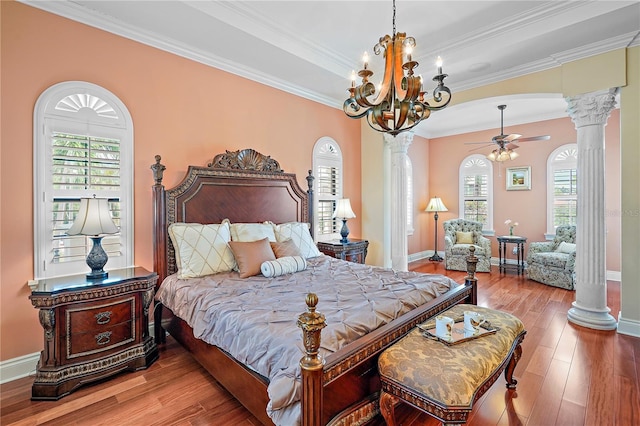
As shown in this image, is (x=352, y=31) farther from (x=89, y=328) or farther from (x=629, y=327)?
(x=629, y=327)

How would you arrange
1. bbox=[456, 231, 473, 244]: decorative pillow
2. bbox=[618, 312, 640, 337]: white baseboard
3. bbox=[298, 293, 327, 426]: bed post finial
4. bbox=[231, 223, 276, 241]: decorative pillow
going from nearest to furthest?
bbox=[298, 293, 327, 426]: bed post finial < bbox=[618, 312, 640, 337]: white baseboard < bbox=[231, 223, 276, 241]: decorative pillow < bbox=[456, 231, 473, 244]: decorative pillow

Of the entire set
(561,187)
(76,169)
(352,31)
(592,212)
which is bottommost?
(592,212)

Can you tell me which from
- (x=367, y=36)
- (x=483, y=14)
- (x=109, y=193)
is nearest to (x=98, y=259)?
(x=109, y=193)

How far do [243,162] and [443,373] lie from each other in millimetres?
2992

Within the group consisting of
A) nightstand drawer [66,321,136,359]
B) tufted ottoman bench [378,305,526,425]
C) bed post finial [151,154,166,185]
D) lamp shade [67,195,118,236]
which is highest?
bed post finial [151,154,166,185]

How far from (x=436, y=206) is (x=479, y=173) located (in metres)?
1.19

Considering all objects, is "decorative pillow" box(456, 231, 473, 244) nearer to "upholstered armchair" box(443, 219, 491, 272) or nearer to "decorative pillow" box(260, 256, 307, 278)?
"upholstered armchair" box(443, 219, 491, 272)

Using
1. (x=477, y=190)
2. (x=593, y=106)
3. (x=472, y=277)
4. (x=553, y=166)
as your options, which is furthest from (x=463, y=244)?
(x=472, y=277)

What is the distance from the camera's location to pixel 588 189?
3.40m

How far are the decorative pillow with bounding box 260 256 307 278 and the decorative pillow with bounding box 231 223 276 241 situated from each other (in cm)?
45

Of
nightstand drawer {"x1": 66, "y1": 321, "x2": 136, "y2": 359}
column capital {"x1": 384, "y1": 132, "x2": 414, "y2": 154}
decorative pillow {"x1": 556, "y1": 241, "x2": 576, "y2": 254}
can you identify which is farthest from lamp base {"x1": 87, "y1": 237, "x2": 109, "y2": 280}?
decorative pillow {"x1": 556, "y1": 241, "x2": 576, "y2": 254}

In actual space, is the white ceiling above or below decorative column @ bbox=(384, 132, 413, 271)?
above

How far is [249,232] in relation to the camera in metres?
3.25

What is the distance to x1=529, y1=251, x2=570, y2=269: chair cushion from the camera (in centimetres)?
482
